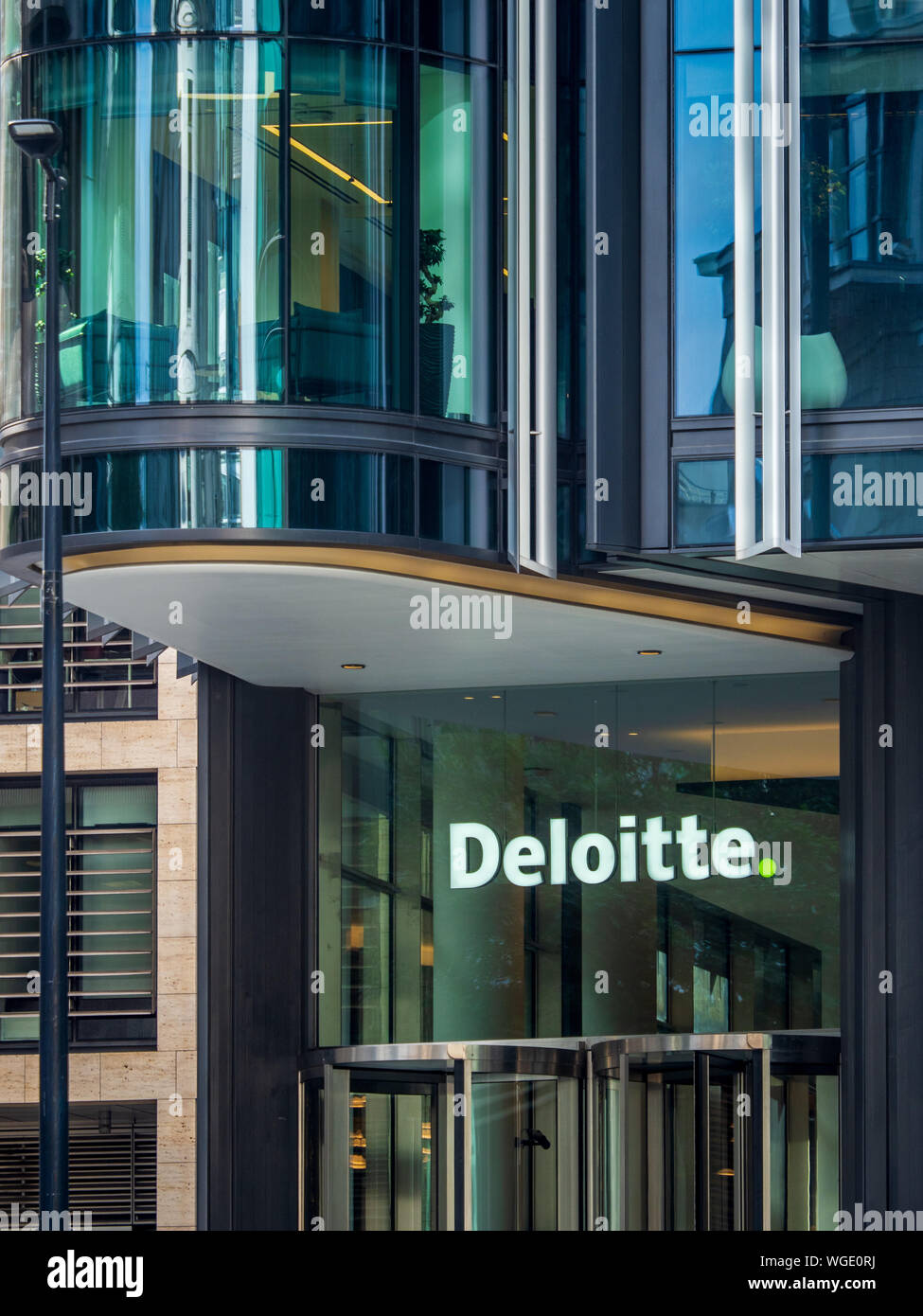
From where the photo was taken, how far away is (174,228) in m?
15.2

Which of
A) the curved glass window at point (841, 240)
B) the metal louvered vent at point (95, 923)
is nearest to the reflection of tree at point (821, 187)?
the curved glass window at point (841, 240)

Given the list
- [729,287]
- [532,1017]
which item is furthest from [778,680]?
[729,287]

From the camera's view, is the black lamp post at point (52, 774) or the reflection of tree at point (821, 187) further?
the reflection of tree at point (821, 187)

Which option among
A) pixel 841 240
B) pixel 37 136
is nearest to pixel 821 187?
pixel 841 240

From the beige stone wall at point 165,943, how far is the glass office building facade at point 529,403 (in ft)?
24.4

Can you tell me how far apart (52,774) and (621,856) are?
6578 millimetres

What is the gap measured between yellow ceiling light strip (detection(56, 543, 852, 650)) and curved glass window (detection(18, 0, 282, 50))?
408 cm

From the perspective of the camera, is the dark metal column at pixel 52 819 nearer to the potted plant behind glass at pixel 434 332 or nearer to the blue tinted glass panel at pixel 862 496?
the potted plant behind glass at pixel 434 332

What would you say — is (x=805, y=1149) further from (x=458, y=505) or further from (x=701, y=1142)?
(x=458, y=505)

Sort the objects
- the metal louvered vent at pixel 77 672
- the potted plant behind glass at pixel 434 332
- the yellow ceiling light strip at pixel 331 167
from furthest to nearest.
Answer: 1. the metal louvered vent at pixel 77 672
2. the potted plant behind glass at pixel 434 332
3. the yellow ceiling light strip at pixel 331 167

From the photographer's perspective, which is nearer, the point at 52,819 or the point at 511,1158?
the point at 52,819

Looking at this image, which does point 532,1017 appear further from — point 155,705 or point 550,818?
point 155,705

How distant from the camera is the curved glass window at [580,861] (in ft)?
61.3

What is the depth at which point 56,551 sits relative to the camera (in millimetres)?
14484
